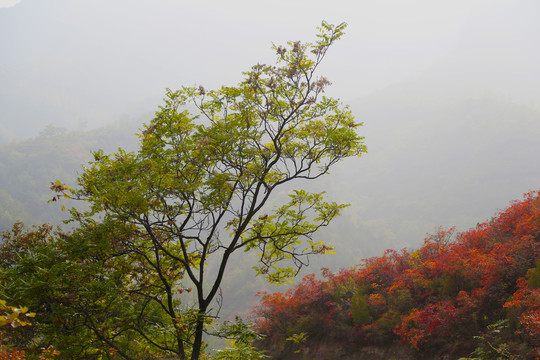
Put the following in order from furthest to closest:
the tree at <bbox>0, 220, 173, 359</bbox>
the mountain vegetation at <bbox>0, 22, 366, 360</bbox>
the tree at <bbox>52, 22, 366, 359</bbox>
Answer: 1. the tree at <bbox>52, 22, 366, 359</bbox>
2. the mountain vegetation at <bbox>0, 22, 366, 360</bbox>
3. the tree at <bbox>0, 220, 173, 359</bbox>

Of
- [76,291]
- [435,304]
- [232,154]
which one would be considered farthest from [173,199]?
[435,304]

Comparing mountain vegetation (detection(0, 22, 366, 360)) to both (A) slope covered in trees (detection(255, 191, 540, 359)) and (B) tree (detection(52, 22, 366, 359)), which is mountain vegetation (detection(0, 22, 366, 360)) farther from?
(A) slope covered in trees (detection(255, 191, 540, 359))

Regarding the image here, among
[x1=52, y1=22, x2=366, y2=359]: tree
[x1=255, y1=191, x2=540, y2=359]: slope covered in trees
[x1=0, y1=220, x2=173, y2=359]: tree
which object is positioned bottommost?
[x1=255, y1=191, x2=540, y2=359]: slope covered in trees

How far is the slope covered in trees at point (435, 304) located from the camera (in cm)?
473

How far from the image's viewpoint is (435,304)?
230 inches

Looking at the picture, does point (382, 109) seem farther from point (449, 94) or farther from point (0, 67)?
point (0, 67)

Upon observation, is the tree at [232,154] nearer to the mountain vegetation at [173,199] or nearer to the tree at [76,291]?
the mountain vegetation at [173,199]

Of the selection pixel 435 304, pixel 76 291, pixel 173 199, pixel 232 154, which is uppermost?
pixel 232 154

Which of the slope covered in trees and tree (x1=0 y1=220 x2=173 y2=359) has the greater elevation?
tree (x1=0 y1=220 x2=173 y2=359)

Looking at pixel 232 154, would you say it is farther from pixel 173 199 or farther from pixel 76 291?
pixel 76 291

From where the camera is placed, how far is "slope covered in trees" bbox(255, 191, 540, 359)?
15.5 feet

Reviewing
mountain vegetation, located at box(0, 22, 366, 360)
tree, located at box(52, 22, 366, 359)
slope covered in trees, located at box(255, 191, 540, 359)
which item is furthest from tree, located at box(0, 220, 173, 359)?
slope covered in trees, located at box(255, 191, 540, 359)

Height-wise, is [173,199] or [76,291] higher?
[173,199]

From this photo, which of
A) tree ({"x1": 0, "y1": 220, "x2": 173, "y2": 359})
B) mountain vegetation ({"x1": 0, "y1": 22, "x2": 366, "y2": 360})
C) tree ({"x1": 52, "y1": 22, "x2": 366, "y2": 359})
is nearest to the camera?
tree ({"x1": 0, "y1": 220, "x2": 173, "y2": 359})
